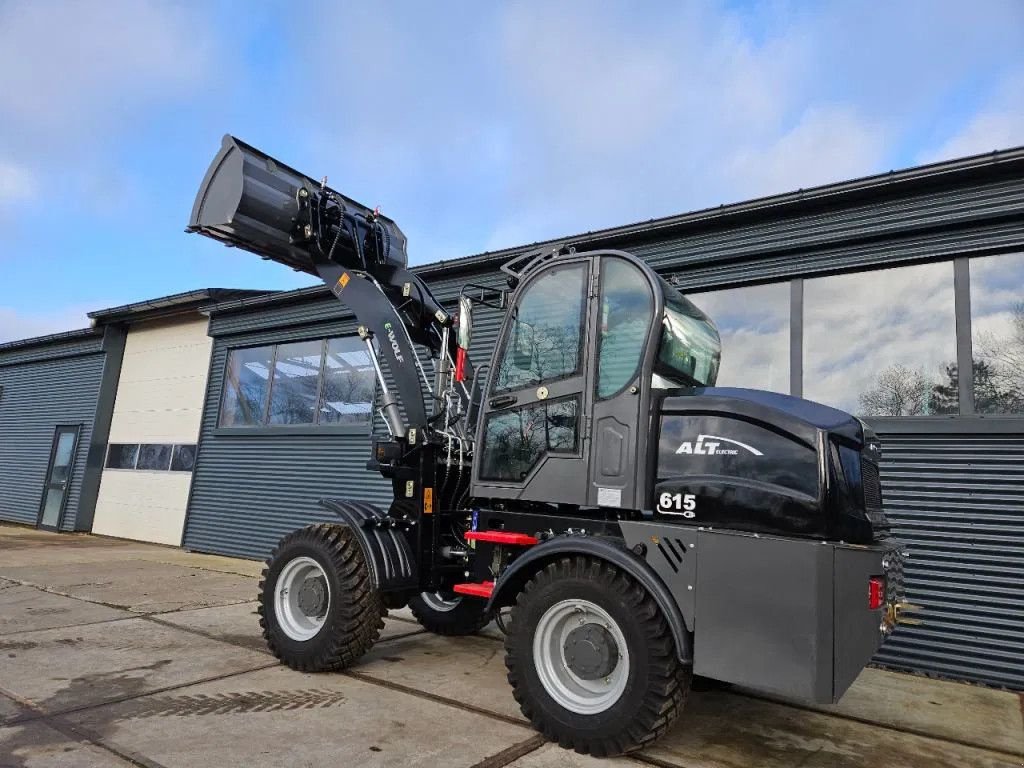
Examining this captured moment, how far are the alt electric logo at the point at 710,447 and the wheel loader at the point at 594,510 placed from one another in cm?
2

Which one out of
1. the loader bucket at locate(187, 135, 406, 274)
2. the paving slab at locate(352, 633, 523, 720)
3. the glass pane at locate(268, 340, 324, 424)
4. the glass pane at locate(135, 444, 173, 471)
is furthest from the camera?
the glass pane at locate(135, 444, 173, 471)

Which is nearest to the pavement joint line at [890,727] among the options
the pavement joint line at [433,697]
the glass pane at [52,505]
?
the pavement joint line at [433,697]

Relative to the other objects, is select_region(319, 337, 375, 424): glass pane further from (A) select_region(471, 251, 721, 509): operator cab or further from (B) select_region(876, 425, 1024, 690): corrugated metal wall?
(B) select_region(876, 425, 1024, 690): corrugated metal wall

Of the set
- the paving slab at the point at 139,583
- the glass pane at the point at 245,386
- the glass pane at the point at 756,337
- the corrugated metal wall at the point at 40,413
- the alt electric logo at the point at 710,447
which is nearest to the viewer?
the alt electric logo at the point at 710,447

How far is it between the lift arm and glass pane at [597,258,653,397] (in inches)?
65.1

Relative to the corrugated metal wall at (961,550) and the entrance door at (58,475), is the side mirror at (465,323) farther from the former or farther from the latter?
the entrance door at (58,475)

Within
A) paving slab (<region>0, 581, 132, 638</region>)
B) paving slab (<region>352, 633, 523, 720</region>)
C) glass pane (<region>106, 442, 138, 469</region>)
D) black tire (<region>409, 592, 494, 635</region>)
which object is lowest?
paving slab (<region>0, 581, 132, 638</region>)

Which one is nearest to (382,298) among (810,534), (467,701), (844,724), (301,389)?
(467,701)

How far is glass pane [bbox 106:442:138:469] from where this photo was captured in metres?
13.6

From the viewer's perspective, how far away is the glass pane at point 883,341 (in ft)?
19.2

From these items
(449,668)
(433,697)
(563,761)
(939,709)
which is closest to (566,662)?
(563,761)

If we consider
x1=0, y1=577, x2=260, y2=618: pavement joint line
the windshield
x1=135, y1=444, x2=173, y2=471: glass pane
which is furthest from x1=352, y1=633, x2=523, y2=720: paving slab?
x1=135, y1=444, x2=173, y2=471: glass pane

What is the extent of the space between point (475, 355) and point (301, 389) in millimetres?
3499

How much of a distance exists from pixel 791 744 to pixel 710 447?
1808 mm
